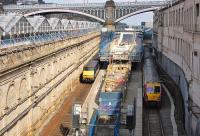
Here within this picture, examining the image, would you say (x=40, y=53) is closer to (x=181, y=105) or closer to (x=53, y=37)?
(x=53, y=37)

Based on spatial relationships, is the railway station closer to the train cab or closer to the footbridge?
the train cab

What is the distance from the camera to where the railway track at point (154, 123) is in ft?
100

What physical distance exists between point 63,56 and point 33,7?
7773 centimetres

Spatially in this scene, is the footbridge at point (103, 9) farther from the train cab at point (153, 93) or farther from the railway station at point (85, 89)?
the train cab at point (153, 93)

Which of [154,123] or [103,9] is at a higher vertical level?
[103,9]

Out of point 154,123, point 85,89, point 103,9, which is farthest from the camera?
point 103,9

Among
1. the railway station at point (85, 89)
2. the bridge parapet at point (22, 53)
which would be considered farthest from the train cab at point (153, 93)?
the bridge parapet at point (22, 53)

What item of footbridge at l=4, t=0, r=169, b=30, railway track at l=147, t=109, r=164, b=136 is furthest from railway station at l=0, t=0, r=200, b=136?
footbridge at l=4, t=0, r=169, b=30

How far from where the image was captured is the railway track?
30617 millimetres

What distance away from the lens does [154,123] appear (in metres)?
33.1

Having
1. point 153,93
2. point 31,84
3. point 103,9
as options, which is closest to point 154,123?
point 153,93

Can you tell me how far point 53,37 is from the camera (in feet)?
140

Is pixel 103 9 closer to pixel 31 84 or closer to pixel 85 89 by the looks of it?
pixel 85 89

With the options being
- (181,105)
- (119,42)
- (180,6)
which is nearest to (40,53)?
(181,105)
